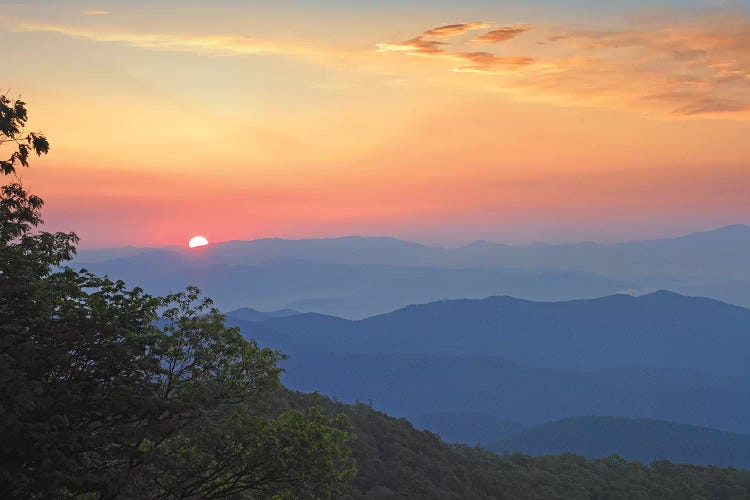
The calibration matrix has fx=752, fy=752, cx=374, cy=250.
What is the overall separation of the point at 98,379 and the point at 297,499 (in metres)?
7.13

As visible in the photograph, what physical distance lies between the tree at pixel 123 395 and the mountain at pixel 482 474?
56.0m

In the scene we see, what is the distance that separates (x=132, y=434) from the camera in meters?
19.2

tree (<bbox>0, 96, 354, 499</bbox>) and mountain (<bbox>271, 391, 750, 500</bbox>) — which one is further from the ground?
tree (<bbox>0, 96, 354, 499</bbox>)

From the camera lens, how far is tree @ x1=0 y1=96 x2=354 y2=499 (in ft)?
60.4

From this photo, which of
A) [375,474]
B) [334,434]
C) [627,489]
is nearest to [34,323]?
[334,434]

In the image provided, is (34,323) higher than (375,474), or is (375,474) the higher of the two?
(34,323)

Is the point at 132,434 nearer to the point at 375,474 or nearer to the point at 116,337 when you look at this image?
the point at 116,337

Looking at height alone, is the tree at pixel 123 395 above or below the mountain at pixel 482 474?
above

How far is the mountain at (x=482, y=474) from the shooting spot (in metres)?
89.4

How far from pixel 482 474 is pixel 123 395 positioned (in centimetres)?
8586

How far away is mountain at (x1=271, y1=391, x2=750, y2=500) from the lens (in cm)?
8944

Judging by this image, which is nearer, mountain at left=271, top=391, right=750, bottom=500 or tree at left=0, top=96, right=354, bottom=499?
tree at left=0, top=96, right=354, bottom=499

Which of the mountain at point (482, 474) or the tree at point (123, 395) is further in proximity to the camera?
the mountain at point (482, 474)

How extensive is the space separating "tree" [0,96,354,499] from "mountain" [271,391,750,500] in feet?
184
